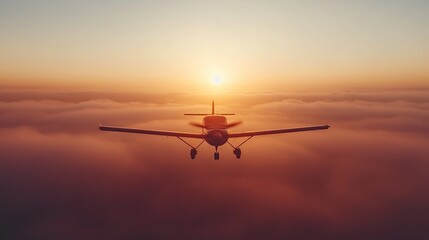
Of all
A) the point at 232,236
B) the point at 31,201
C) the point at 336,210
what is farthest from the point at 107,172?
the point at 336,210

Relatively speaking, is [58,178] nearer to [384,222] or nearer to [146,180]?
[146,180]

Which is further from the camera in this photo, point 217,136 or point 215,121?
point 215,121

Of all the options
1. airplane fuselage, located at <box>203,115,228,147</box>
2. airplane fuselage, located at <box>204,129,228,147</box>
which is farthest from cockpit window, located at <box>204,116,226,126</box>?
airplane fuselage, located at <box>204,129,228,147</box>

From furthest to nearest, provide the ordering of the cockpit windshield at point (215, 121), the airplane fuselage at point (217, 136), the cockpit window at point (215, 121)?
1. the cockpit window at point (215, 121)
2. the cockpit windshield at point (215, 121)
3. the airplane fuselage at point (217, 136)

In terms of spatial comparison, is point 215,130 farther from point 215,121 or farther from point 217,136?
point 215,121

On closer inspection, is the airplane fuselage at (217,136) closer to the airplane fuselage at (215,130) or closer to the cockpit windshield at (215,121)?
the airplane fuselage at (215,130)

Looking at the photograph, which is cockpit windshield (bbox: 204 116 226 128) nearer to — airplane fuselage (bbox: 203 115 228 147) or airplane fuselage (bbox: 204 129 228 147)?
airplane fuselage (bbox: 203 115 228 147)

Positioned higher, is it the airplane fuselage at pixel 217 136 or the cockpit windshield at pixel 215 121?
the cockpit windshield at pixel 215 121

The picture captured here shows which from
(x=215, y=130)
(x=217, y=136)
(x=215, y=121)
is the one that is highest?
(x=215, y=121)

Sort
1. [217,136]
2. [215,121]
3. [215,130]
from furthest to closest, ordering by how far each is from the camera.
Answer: [215,121], [215,130], [217,136]

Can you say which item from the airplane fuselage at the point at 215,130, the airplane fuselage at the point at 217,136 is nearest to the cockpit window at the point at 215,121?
the airplane fuselage at the point at 215,130

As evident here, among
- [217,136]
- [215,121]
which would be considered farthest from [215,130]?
[215,121]
